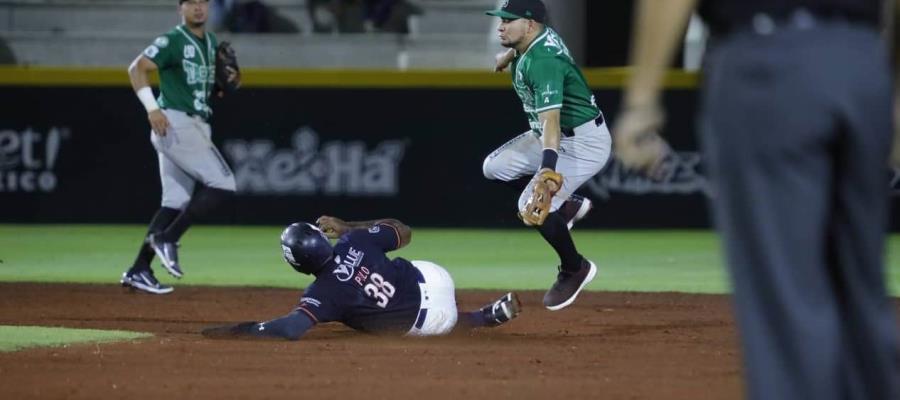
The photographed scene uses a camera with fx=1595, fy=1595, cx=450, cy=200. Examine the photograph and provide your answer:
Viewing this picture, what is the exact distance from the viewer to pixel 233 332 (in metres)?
7.81

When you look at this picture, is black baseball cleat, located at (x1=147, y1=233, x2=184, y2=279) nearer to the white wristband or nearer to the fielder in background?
the white wristband

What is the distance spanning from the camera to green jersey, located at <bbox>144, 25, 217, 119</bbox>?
10664 millimetres

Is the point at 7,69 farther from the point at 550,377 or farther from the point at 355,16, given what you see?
the point at 550,377

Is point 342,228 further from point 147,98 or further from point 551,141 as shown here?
point 147,98

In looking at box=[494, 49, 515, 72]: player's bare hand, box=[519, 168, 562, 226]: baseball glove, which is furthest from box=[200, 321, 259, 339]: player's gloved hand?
box=[494, 49, 515, 72]: player's bare hand

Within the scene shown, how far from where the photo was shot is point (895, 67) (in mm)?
3545

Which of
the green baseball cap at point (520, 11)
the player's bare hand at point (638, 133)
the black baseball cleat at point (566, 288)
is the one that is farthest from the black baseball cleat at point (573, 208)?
the player's bare hand at point (638, 133)

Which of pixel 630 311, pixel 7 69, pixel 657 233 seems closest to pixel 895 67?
pixel 630 311

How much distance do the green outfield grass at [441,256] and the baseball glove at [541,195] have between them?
2784mm

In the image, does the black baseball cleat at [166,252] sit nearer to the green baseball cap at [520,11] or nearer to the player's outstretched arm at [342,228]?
the player's outstretched arm at [342,228]

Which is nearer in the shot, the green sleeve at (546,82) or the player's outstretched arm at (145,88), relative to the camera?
the green sleeve at (546,82)

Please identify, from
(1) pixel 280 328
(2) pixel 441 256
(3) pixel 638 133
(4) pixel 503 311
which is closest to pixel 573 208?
(4) pixel 503 311

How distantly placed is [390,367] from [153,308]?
344cm

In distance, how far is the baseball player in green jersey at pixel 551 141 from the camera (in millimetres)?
8836
